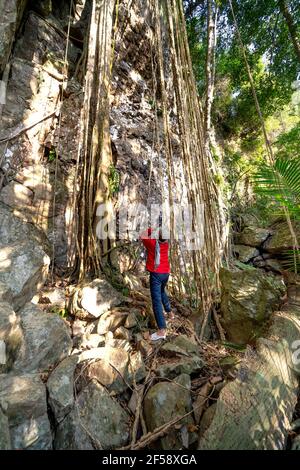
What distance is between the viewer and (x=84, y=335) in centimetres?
200

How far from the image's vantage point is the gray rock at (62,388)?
128 cm

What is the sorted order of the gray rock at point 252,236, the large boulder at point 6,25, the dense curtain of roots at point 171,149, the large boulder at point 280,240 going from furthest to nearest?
the gray rock at point 252,236 < the large boulder at point 280,240 < the large boulder at point 6,25 < the dense curtain of roots at point 171,149

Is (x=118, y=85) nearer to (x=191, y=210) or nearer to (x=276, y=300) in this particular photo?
(x=191, y=210)

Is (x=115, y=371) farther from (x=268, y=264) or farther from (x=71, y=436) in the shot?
(x=268, y=264)

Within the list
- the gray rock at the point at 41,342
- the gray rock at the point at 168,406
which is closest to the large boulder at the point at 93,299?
the gray rock at the point at 41,342

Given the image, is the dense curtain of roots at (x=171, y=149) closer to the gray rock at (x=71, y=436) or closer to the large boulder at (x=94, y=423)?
the large boulder at (x=94, y=423)

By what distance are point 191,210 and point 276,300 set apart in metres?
1.08

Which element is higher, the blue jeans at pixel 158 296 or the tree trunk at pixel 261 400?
the blue jeans at pixel 158 296

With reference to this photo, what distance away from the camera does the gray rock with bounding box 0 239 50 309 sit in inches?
74.5

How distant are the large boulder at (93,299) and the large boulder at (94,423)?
2.47 feet

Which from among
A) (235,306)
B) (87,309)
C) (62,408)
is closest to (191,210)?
(235,306)

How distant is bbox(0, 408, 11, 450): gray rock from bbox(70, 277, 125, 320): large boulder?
3.60ft

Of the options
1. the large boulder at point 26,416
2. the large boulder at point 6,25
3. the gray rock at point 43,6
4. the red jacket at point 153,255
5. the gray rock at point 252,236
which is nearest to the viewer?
the large boulder at point 26,416

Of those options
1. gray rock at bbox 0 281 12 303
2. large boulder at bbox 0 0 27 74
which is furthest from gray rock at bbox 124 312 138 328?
large boulder at bbox 0 0 27 74
